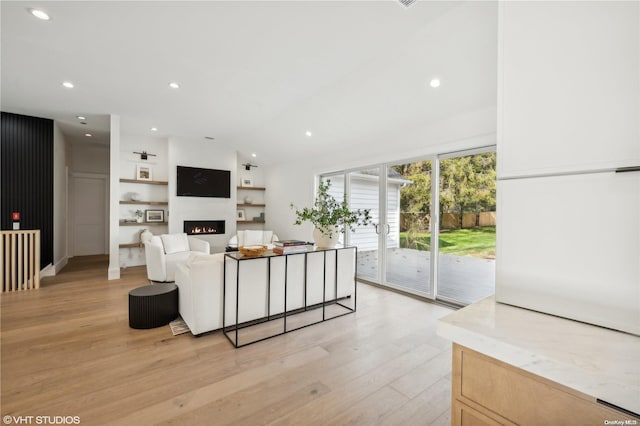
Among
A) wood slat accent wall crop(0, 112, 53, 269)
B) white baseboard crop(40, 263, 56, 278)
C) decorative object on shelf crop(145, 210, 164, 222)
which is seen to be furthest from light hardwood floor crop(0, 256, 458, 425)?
decorative object on shelf crop(145, 210, 164, 222)

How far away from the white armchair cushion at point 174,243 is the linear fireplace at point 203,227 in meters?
1.20

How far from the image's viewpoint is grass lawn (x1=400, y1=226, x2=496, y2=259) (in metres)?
3.53

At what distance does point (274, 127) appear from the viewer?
5445mm

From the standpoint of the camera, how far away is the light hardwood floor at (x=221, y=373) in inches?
67.6

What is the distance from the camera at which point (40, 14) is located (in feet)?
7.88

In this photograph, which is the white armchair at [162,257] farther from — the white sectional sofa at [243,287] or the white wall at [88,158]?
the white wall at [88,158]

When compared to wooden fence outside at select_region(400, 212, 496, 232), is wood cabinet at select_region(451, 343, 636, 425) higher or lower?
lower

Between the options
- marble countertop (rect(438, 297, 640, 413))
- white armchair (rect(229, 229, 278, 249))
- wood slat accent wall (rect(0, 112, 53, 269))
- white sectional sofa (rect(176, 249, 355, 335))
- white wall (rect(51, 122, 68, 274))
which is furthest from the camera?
white armchair (rect(229, 229, 278, 249))

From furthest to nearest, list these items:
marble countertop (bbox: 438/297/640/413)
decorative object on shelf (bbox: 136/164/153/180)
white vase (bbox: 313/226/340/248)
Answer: decorative object on shelf (bbox: 136/164/153/180)
white vase (bbox: 313/226/340/248)
marble countertop (bbox: 438/297/640/413)

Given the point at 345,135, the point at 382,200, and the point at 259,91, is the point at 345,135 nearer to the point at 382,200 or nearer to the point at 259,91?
the point at 382,200

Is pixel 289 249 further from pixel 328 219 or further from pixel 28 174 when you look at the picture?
pixel 28 174

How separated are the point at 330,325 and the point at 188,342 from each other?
1433mm

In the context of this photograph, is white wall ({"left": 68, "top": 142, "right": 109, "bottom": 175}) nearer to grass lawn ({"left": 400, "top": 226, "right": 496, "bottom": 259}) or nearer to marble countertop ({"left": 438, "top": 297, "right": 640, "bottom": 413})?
grass lawn ({"left": 400, "top": 226, "right": 496, "bottom": 259})

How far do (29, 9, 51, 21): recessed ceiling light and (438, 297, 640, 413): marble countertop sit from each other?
12.5ft
